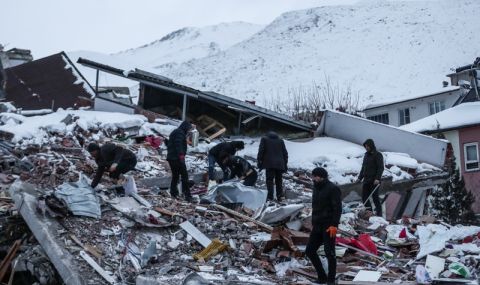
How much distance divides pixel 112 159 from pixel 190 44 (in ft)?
242

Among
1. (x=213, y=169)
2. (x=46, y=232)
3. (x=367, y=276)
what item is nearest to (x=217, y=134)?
(x=213, y=169)

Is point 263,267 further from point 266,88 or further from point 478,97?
point 266,88

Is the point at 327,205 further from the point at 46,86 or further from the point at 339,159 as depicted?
the point at 46,86

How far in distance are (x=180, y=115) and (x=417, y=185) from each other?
753 centimetres

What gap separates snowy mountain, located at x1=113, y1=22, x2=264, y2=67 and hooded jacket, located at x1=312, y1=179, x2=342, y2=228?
212 ft

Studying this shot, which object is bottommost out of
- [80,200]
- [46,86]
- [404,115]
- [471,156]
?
[471,156]

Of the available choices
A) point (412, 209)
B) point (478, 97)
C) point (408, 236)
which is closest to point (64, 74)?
point (412, 209)

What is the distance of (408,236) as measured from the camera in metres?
10.2

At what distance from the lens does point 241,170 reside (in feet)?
42.0

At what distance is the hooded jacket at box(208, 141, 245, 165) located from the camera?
40.8 ft

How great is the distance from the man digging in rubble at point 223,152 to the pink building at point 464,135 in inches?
662

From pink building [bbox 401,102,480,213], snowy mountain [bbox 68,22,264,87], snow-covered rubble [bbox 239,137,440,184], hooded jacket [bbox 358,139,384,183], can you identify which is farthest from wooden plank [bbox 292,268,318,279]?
snowy mountain [bbox 68,22,264,87]

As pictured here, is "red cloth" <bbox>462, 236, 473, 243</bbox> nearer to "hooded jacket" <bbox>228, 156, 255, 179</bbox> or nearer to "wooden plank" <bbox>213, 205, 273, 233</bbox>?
"wooden plank" <bbox>213, 205, 273, 233</bbox>

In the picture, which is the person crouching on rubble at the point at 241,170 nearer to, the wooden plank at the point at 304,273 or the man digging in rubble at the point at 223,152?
the man digging in rubble at the point at 223,152
